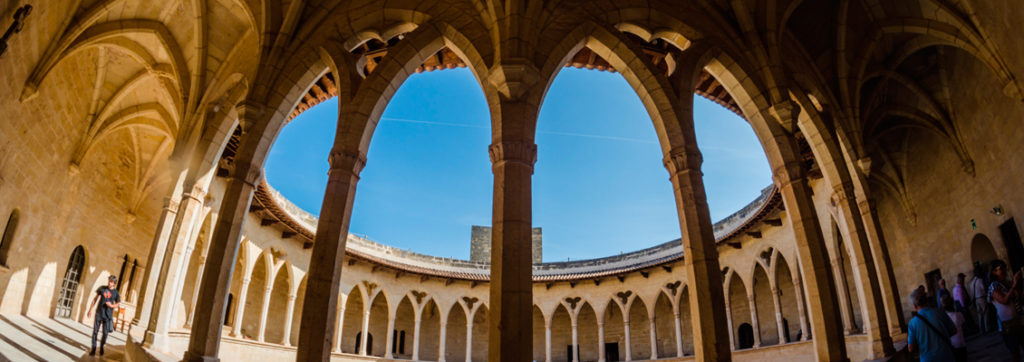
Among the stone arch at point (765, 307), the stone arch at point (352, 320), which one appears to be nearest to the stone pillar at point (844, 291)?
the stone arch at point (765, 307)

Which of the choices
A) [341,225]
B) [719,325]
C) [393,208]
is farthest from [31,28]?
[393,208]

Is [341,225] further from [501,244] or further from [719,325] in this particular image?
[719,325]

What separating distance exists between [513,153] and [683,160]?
2.86 m

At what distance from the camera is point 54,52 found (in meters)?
11.4

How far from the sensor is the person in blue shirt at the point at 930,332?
597cm

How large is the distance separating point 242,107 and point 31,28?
4.73 meters

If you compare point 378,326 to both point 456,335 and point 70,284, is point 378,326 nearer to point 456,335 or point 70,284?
point 456,335

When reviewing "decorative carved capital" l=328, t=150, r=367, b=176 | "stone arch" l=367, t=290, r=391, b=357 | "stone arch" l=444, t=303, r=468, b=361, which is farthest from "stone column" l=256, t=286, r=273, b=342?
"decorative carved capital" l=328, t=150, r=367, b=176

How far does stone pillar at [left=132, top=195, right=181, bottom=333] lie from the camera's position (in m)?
11.4

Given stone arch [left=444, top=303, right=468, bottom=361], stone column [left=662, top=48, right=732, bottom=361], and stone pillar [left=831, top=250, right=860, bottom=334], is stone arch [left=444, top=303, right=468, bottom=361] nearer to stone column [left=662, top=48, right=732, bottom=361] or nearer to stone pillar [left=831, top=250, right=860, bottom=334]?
stone pillar [left=831, top=250, right=860, bottom=334]

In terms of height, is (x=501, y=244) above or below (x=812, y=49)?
below

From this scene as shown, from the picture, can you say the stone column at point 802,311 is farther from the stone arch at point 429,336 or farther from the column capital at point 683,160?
the stone arch at point 429,336

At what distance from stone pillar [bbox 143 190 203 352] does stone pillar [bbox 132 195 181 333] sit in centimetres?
13

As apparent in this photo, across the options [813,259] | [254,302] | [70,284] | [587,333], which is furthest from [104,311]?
[587,333]
